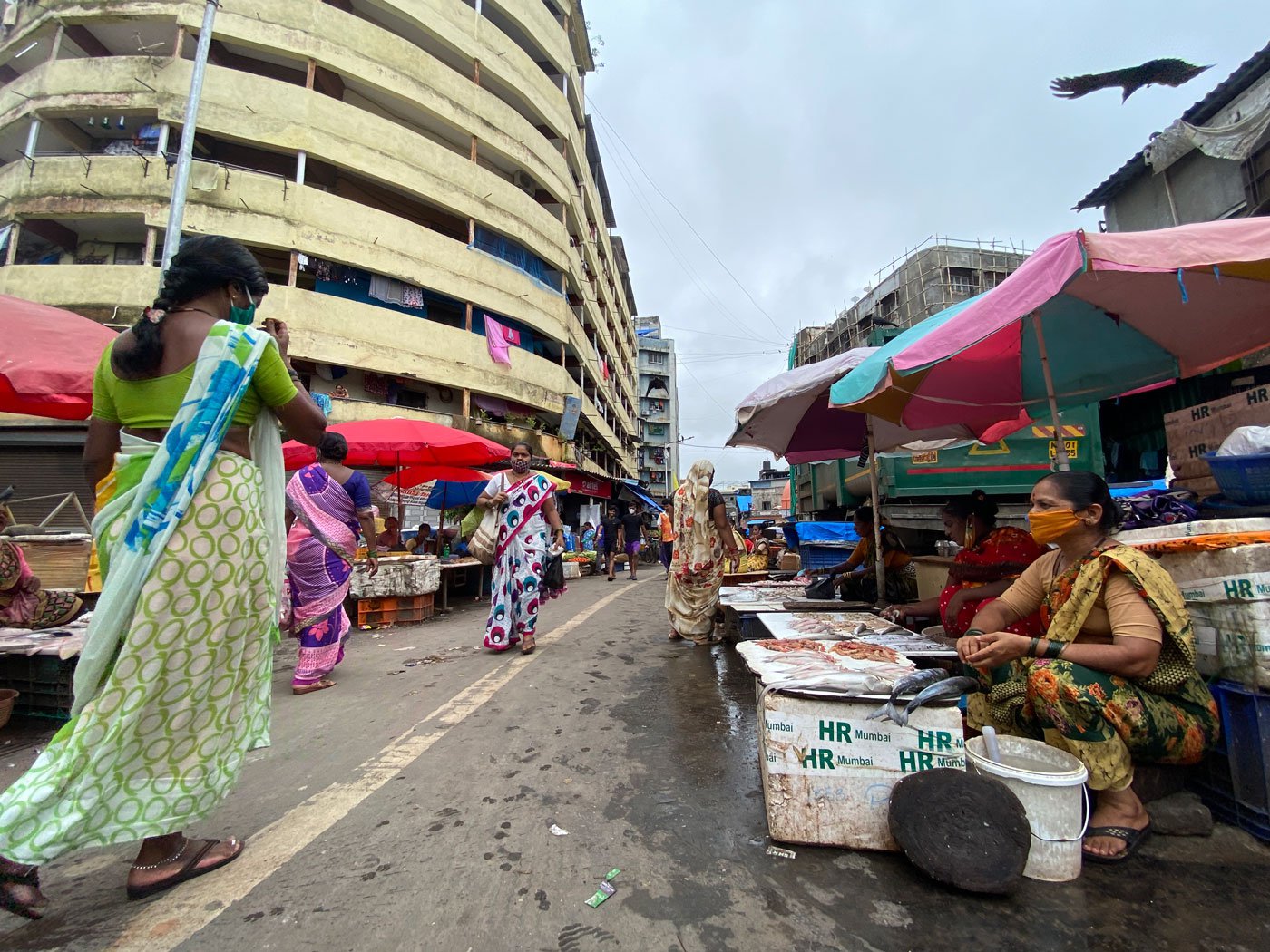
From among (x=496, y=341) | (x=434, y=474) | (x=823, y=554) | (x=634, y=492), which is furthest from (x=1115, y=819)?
(x=634, y=492)

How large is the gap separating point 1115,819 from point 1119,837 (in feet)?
0.22

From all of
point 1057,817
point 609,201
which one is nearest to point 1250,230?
point 1057,817

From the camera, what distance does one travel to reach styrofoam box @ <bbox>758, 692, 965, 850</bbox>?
1863 mm

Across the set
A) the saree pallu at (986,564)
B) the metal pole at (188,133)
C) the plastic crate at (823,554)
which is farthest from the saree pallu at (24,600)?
the metal pole at (188,133)

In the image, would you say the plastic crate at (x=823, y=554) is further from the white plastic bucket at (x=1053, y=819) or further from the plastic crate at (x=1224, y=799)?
the white plastic bucket at (x=1053, y=819)

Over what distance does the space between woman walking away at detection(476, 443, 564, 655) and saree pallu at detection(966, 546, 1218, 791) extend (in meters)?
3.89

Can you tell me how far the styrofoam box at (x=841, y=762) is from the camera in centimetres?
186

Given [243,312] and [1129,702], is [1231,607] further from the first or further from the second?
[243,312]

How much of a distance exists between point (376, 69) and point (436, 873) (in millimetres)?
21198

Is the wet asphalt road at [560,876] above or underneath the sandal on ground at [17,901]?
underneath

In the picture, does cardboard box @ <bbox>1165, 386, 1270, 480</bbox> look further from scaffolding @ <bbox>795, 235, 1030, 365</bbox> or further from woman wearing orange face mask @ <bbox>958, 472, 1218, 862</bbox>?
scaffolding @ <bbox>795, 235, 1030, 365</bbox>

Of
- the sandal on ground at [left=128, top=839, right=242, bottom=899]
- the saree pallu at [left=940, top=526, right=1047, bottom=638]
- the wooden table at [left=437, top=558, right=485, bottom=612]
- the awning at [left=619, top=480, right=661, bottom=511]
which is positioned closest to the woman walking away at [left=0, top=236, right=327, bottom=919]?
the sandal on ground at [left=128, top=839, right=242, bottom=899]

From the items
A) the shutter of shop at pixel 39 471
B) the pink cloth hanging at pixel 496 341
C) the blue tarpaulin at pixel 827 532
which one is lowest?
the blue tarpaulin at pixel 827 532

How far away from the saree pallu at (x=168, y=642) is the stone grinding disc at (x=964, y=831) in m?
2.20
